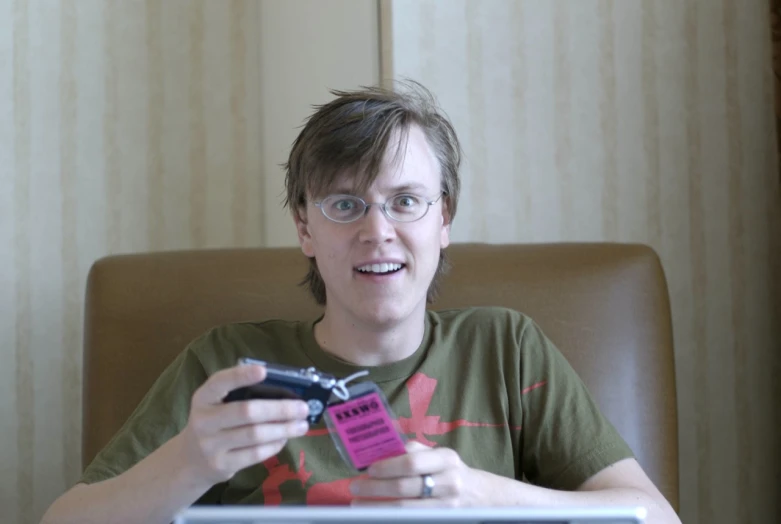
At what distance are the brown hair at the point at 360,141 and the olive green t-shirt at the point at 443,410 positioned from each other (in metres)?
0.22

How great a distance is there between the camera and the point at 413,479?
968 mm

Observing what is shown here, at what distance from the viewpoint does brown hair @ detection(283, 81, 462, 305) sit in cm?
129

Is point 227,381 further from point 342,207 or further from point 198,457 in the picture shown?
point 342,207

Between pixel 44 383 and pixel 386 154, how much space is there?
1.10 m

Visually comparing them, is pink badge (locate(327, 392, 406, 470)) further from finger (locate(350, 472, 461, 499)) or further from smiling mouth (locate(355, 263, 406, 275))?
smiling mouth (locate(355, 263, 406, 275))

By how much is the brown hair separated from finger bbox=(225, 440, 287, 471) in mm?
442

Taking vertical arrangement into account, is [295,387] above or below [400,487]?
above

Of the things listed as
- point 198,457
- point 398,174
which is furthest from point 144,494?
point 398,174

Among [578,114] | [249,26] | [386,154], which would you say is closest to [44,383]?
[249,26]

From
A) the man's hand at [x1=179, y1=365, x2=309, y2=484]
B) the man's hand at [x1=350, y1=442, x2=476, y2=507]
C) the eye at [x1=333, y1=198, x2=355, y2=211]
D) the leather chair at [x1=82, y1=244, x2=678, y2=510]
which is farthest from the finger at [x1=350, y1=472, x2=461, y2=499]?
the leather chair at [x1=82, y1=244, x2=678, y2=510]

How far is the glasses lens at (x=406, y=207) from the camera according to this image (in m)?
1.28

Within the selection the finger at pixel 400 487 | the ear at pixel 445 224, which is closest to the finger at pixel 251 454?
the finger at pixel 400 487

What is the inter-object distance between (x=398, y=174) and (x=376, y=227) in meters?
0.09

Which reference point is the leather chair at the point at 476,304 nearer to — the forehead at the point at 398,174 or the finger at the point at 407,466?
the forehead at the point at 398,174
